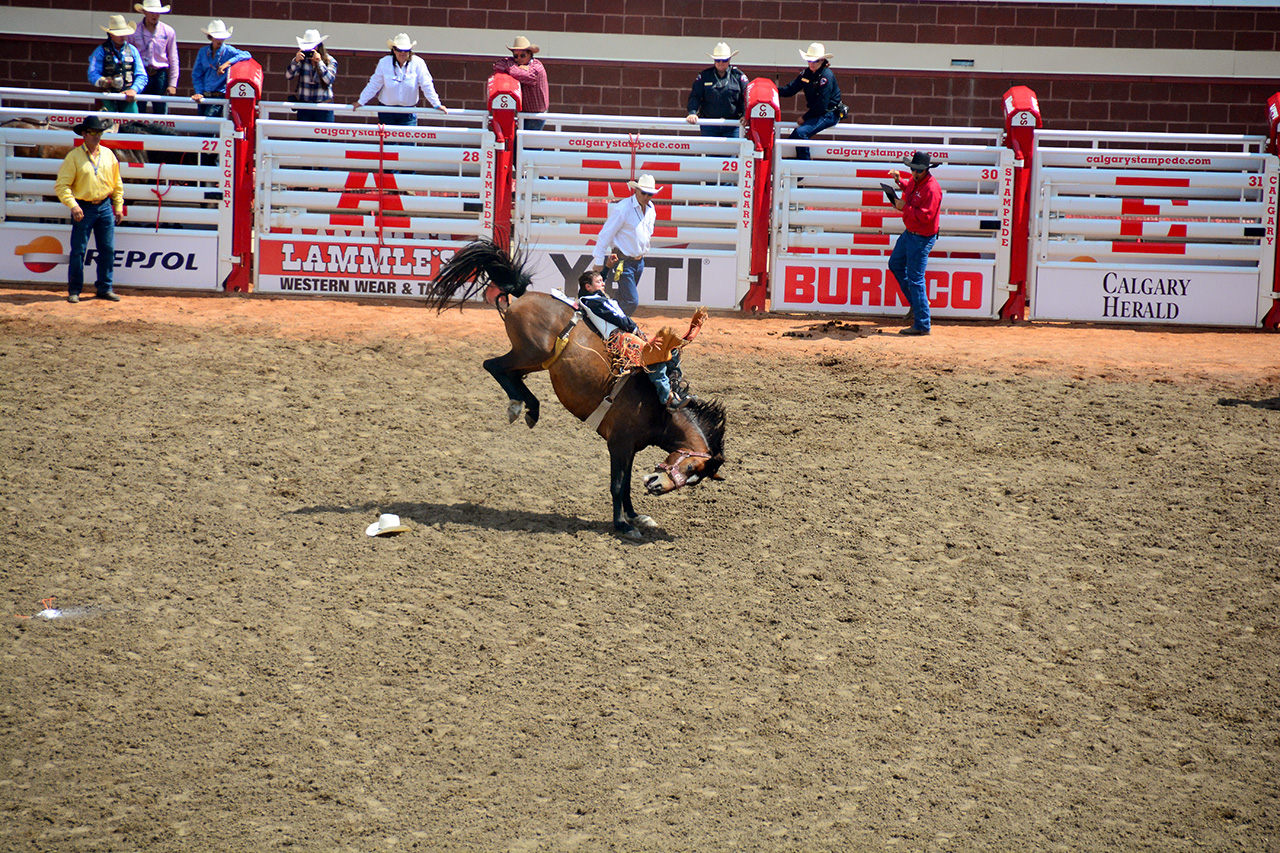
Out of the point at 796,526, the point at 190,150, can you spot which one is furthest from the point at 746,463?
the point at 190,150

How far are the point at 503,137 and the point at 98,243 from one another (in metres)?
4.44

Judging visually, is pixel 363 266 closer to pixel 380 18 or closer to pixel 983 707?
pixel 380 18

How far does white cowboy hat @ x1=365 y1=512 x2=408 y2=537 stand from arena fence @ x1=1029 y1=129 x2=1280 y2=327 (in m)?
8.52

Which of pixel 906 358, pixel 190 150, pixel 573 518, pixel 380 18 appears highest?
pixel 380 18

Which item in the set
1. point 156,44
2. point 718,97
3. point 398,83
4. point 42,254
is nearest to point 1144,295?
point 718,97

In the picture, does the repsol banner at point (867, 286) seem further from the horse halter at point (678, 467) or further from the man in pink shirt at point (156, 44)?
the man in pink shirt at point (156, 44)

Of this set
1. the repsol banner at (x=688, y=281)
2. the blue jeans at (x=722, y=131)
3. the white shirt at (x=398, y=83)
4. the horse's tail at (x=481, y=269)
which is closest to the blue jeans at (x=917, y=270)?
the repsol banner at (x=688, y=281)

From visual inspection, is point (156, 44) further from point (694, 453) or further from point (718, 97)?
point (694, 453)

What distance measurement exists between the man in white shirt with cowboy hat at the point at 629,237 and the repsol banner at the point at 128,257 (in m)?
4.46

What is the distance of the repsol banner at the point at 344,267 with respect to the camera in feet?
43.2

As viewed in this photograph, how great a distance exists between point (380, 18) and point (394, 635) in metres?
13.8

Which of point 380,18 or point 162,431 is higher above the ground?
point 380,18

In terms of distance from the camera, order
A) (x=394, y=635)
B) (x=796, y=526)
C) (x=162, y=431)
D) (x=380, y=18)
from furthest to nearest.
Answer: (x=380, y=18), (x=162, y=431), (x=796, y=526), (x=394, y=635)

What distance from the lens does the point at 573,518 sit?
8.05 m
